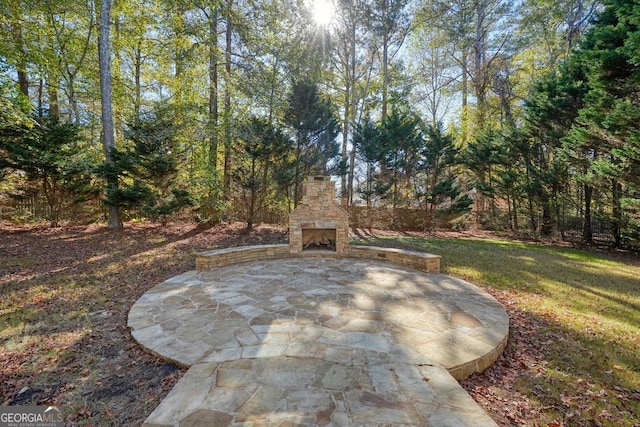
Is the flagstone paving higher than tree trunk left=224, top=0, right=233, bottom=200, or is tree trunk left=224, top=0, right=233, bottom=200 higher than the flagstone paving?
tree trunk left=224, top=0, right=233, bottom=200

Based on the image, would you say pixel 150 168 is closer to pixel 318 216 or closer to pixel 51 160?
pixel 51 160

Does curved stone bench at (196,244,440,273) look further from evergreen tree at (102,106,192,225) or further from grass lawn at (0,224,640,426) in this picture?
evergreen tree at (102,106,192,225)

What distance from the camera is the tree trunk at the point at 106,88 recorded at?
26.4 ft

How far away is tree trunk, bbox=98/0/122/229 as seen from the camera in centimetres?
805

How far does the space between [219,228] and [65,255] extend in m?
4.31

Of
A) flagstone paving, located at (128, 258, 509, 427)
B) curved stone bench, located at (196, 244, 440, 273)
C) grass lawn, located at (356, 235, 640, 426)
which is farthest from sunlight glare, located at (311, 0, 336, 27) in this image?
flagstone paving, located at (128, 258, 509, 427)

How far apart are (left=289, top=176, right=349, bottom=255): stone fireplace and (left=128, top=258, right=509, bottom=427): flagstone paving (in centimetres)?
183

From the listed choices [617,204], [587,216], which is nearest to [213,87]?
[617,204]

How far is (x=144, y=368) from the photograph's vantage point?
2469mm

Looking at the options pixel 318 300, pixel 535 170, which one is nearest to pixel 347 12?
pixel 535 170

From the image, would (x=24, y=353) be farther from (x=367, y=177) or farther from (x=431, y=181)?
(x=431, y=181)

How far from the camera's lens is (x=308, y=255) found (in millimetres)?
6703

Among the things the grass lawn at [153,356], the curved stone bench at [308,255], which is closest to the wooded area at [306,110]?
the grass lawn at [153,356]

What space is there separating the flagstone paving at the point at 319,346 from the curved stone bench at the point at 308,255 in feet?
2.01
